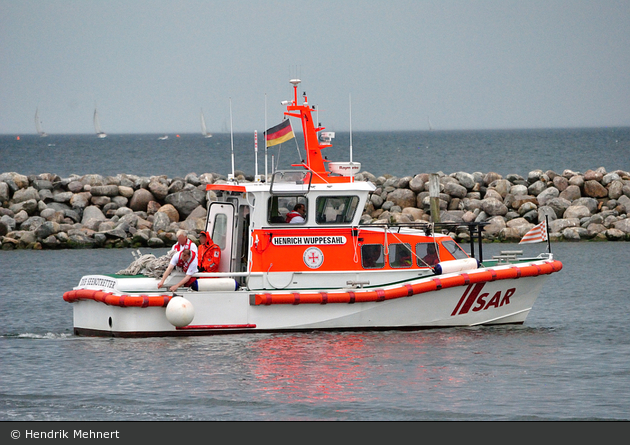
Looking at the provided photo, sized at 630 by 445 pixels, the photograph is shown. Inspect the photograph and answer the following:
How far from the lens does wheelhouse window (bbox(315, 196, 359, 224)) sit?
12.8m

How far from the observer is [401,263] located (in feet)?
→ 42.5

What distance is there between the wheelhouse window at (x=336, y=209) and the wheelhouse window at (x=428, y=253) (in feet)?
3.67

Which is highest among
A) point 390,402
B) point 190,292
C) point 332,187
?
point 332,187

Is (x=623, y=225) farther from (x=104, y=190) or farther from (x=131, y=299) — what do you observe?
(x=131, y=299)

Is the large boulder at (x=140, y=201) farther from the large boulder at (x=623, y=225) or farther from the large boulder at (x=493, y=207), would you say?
the large boulder at (x=623, y=225)

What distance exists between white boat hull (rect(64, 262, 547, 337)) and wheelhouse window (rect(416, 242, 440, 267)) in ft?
1.55

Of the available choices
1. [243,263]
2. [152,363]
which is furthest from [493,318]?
[152,363]

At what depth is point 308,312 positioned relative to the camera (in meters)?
12.5

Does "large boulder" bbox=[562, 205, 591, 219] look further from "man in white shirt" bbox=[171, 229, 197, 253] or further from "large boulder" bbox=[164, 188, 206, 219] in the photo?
"man in white shirt" bbox=[171, 229, 197, 253]

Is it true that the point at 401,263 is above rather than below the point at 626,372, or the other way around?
above

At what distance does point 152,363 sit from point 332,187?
3555 millimetres

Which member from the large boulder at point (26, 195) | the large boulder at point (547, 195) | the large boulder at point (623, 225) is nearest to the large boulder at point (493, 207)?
the large boulder at point (547, 195)

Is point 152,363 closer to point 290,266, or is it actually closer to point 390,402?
point 290,266
